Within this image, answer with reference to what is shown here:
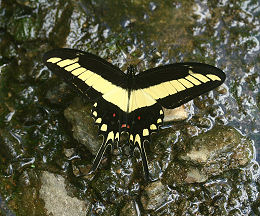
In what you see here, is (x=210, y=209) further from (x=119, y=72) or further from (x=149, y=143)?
(x=119, y=72)

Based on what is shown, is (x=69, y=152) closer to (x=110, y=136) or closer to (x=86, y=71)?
(x=110, y=136)


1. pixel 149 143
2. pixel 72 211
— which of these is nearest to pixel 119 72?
pixel 149 143

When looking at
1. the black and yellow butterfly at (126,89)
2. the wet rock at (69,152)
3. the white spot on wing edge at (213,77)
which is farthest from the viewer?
the wet rock at (69,152)

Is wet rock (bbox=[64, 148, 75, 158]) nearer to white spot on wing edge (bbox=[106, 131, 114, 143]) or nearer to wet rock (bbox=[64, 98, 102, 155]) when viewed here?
wet rock (bbox=[64, 98, 102, 155])

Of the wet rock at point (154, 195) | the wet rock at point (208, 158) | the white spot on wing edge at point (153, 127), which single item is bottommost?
the wet rock at point (154, 195)

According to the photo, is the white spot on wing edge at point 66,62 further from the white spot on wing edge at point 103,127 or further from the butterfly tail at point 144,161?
the butterfly tail at point 144,161

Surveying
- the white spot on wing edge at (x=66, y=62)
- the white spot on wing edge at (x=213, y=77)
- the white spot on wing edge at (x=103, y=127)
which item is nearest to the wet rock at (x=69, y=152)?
the white spot on wing edge at (x=103, y=127)

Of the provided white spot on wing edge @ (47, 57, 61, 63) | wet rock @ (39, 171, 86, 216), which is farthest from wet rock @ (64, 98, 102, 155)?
white spot on wing edge @ (47, 57, 61, 63)
